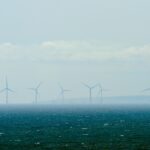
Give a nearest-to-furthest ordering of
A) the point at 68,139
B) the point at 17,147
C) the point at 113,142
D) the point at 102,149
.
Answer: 1. the point at 102,149
2. the point at 17,147
3. the point at 113,142
4. the point at 68,139

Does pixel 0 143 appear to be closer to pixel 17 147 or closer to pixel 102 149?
pixel 17 147

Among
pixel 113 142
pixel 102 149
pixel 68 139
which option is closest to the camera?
pixel 102 149

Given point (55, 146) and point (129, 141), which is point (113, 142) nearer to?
point (129, 141)

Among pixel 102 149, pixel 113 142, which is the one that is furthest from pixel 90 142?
Result: pixel 102 149

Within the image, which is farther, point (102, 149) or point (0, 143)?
point (0, 143)

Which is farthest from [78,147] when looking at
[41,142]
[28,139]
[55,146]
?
[28,139]

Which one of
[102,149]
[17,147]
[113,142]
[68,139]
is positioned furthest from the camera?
→ [68,139]

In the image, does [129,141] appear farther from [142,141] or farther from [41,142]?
[41,142]

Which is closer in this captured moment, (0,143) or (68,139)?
(0,143)
